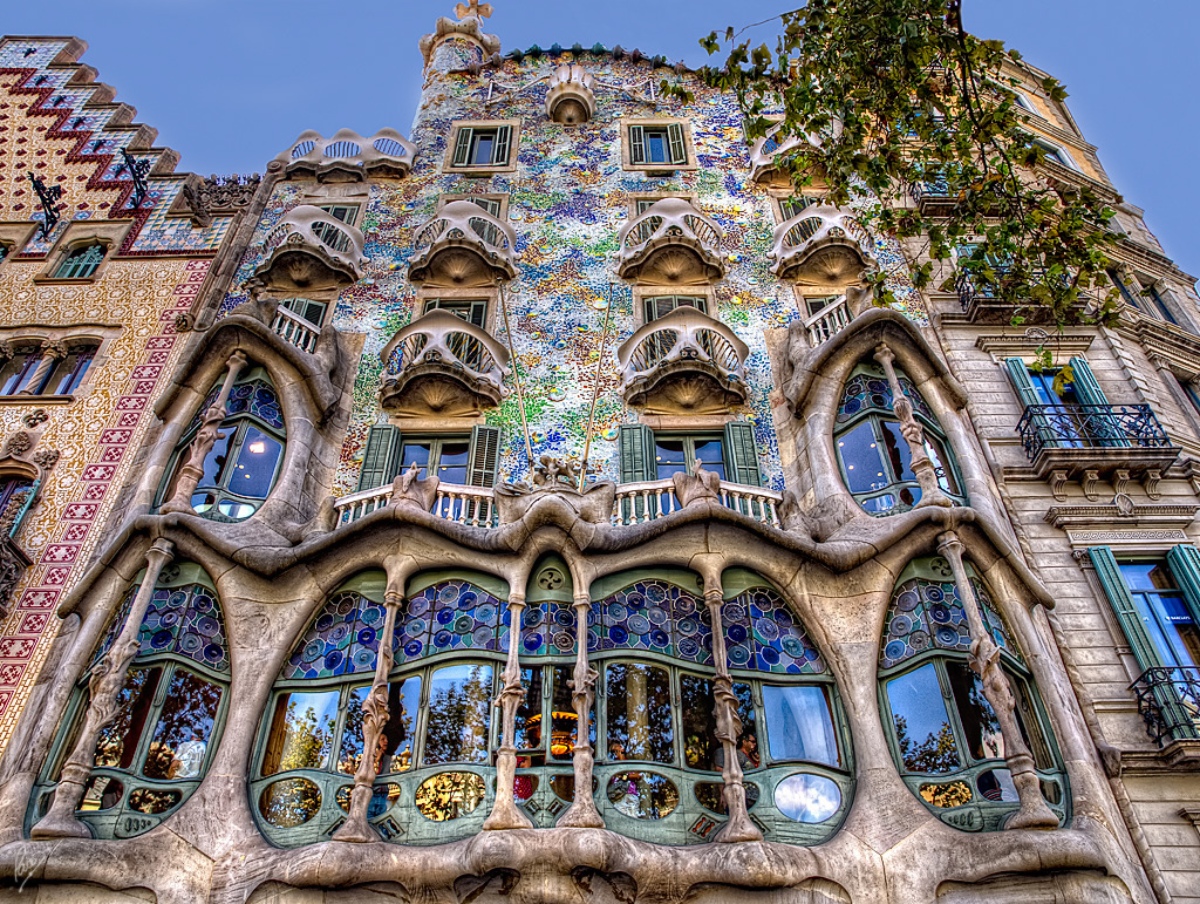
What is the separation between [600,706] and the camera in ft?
34.9

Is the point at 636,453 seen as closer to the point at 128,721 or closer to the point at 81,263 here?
the point at 128,721

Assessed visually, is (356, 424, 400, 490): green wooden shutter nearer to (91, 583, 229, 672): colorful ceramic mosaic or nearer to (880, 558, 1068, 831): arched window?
(91, 583, 229, 672): colorful ceramic mosaic

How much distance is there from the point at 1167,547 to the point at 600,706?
832 cm

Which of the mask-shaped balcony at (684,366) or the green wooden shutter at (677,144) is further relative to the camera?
the green wooden shutter at (677,144)

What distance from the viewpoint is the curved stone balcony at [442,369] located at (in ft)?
48.5

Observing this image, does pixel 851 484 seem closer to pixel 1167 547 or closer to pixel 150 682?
pixel 1167 547

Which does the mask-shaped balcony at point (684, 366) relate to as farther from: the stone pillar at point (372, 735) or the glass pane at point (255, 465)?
the stone pillar at point (372, 735)

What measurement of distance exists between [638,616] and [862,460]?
415cm

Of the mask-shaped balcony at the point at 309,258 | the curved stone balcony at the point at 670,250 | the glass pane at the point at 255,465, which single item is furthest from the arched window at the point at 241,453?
the curved stone balcony at the point at 670,250

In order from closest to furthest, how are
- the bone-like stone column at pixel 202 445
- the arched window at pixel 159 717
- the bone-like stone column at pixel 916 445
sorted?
the arched window at pixel 159 717
the bone-like stone column at pixel 916 445
the bone-like stone column at pixel 202 445

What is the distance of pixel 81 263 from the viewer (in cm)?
1802

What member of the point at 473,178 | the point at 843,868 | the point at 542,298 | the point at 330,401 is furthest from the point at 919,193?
the point at 843,868

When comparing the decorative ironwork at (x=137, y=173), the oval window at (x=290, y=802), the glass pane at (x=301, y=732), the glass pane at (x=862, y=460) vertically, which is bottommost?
the oval window at (x=290, y=802)

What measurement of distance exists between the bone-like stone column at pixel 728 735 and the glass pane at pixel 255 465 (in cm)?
646
